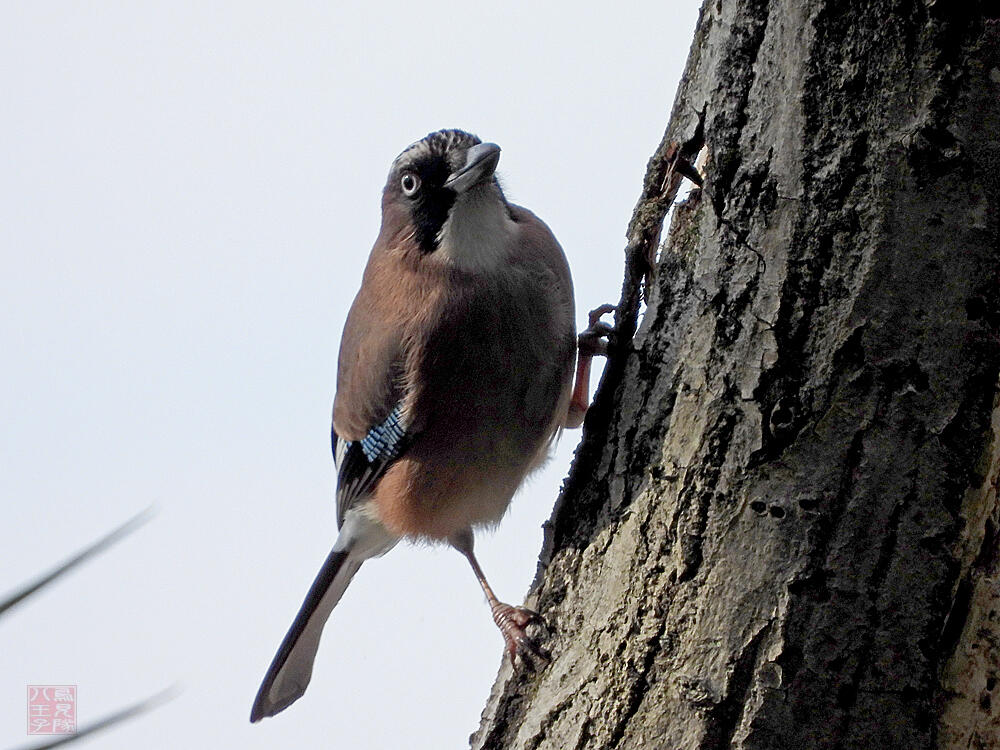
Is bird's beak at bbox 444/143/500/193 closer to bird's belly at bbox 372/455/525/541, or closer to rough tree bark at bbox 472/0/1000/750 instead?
bird's belly at bbox 372/455/525/541

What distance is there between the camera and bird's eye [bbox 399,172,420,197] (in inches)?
152

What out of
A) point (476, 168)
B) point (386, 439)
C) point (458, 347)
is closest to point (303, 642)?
point (386, 439)

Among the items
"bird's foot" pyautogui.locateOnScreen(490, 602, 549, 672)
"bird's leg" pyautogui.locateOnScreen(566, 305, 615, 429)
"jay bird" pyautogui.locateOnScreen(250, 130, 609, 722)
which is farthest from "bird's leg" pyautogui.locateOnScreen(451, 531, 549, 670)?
"bird's leg" pyautogui.locateOnScreen(566, 305, 615, 429)

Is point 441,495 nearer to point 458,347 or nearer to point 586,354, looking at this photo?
point 458,347

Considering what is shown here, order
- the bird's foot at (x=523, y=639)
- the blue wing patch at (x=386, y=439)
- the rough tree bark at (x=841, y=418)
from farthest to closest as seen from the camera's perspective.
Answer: the blue wing patch at (x=386, y=439) → the bird's foot at (x=523, y=639) → the rough tree bark at (x=841, y=418)

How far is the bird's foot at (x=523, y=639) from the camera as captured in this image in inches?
108

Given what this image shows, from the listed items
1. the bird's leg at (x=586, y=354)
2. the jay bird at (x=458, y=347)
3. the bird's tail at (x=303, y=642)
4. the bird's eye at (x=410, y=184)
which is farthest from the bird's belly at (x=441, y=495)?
the bird's eye at (x=410, y=184)

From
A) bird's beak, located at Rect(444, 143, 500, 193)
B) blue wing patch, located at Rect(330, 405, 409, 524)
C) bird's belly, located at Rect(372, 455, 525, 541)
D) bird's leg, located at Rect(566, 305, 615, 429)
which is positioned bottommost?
bird's belly, located at Rect(372, 455, 525, 541)

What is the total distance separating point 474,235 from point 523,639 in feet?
5.02

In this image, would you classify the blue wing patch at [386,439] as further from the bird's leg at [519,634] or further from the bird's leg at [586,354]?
the bird's leg at [519,634]

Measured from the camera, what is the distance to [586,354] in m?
3.73

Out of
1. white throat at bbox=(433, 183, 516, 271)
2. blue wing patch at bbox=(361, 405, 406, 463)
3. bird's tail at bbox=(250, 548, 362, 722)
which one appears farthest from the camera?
bird's tail at bbox=(250, 548, 362, 722)

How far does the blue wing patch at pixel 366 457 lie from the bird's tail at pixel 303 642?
0.24 m

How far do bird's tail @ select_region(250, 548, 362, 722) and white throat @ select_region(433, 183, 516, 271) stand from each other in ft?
5.69
